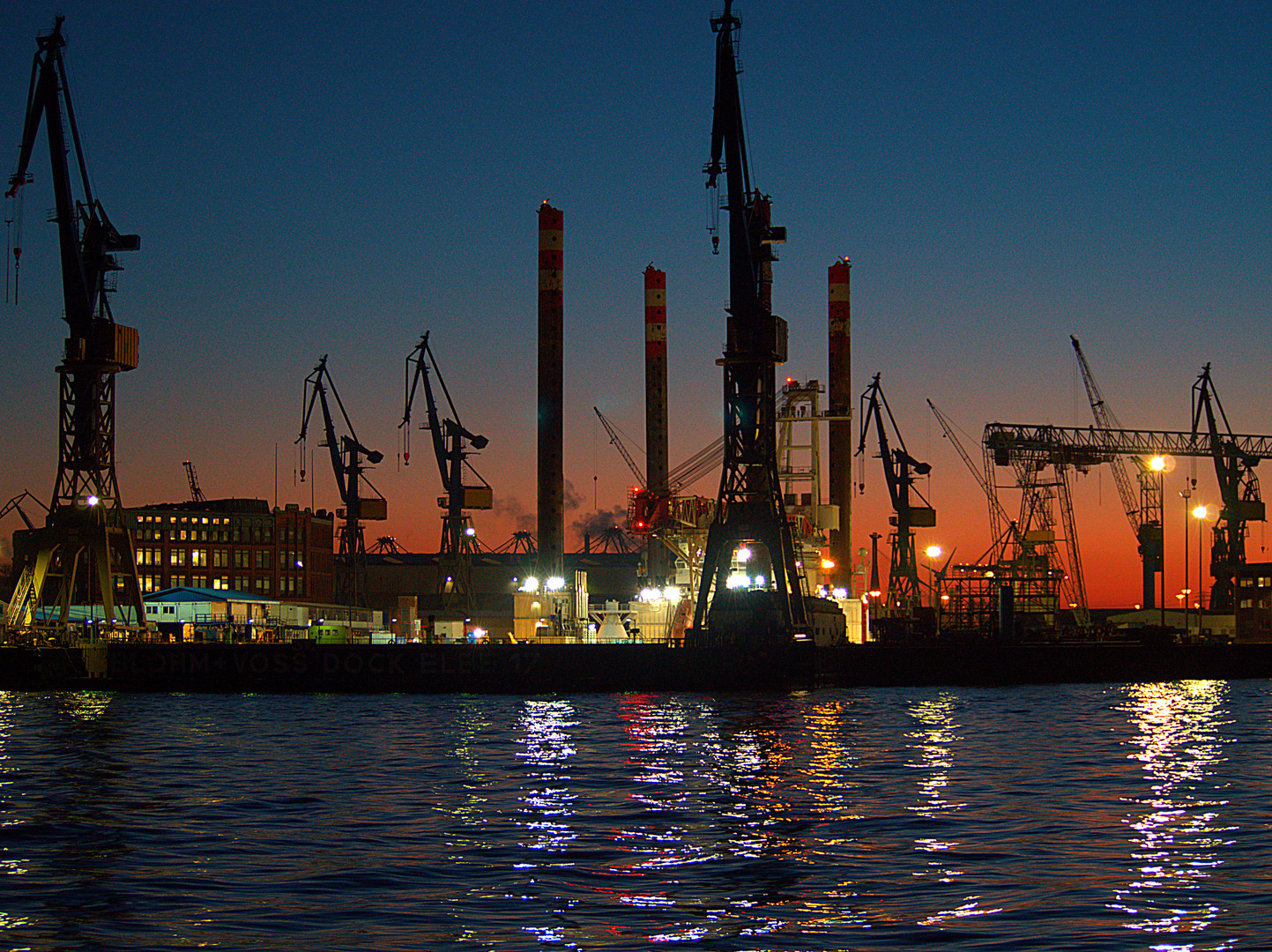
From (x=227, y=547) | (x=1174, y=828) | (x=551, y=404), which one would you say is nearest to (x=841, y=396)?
(x=551, y=404)

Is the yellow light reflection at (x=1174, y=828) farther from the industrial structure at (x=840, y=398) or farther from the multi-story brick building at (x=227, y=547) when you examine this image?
the multi-story brick building at (x=227, y=547)

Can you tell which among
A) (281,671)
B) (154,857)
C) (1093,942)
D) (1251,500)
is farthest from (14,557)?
(1093,942)

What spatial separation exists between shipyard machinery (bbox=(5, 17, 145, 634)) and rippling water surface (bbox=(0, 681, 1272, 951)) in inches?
1141

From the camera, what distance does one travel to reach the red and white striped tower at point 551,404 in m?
102

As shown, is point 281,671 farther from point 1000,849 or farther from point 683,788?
point 1000,849

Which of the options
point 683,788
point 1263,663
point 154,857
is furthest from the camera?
point 1263,663

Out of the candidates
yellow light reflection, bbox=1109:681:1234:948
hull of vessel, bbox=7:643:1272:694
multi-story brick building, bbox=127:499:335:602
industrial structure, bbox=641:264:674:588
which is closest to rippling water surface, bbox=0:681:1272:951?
yellow light reflection, bbox=1109:681:1234:948

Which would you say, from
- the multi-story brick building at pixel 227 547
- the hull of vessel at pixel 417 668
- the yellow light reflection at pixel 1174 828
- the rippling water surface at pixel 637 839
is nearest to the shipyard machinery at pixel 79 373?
the hull of vessel at pixel 417 668

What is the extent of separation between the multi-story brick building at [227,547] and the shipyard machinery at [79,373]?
83.3m

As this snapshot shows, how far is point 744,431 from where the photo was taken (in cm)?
6994

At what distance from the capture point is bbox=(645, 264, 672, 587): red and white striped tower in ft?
376

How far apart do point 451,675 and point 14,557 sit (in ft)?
378

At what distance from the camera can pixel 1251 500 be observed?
12488 centimetres

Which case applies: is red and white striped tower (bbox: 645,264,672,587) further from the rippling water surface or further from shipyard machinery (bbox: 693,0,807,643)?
the rippling water surface
